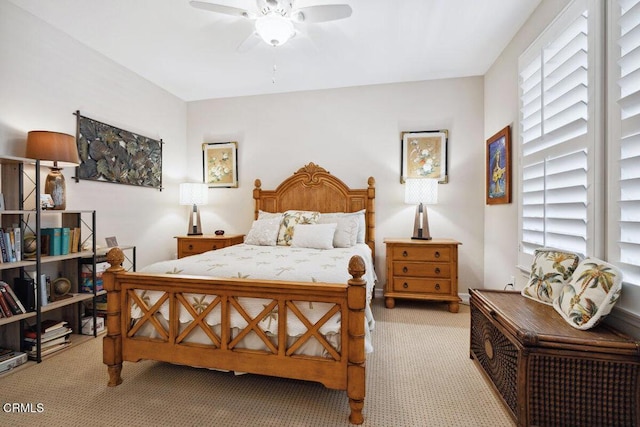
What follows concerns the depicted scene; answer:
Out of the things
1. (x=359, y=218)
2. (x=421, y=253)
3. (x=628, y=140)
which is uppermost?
(x=628, y=140)

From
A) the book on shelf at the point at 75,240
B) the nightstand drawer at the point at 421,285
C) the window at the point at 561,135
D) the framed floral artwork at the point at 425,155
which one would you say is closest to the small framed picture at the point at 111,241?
the book on shelf at the point at 75,240

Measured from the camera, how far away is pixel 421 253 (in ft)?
10.4

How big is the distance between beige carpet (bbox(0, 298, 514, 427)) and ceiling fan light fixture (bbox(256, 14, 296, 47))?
2.37m

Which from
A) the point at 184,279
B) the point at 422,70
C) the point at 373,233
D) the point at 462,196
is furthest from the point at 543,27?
the point at 184,279

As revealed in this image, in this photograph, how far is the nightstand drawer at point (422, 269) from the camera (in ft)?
10.2

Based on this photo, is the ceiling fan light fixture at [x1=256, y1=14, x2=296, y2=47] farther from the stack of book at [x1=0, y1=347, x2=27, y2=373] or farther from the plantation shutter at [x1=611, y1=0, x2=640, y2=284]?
the stack of book at [x1=0, y1=347, x2=27, y2=373]

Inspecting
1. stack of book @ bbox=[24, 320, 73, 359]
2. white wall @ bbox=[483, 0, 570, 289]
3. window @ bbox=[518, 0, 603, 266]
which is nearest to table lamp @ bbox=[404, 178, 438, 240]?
white wall @ bbox=[483, 0, 570, 289]

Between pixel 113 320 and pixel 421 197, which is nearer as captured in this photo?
pixel 113 320

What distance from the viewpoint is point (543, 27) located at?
2172 millimetres

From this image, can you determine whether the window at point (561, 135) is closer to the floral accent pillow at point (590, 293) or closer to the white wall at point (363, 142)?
the floral accent pillow at point (590, 293)

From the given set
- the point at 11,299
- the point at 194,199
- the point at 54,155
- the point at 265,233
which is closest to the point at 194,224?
the point at 194,199

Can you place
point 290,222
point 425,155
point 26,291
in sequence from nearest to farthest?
1. point 26,291
2. point 290,222
3. point 425,155

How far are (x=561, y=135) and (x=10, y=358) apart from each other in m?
4.06

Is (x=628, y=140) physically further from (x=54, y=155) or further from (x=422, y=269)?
(x=54, y=155)
